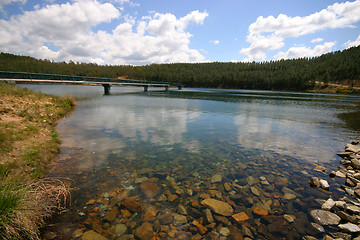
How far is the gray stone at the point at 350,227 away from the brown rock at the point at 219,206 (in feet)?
10.9

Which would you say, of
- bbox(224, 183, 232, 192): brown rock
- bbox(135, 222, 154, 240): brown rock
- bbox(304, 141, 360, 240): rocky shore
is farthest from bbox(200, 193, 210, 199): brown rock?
bbox(304, 141, 360, 240): rocky shore

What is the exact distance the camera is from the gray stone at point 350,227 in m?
5.06

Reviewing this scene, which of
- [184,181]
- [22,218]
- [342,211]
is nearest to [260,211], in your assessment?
[342,211]

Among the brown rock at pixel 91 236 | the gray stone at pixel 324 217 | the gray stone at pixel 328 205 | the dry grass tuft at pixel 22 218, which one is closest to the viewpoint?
the dry grass tuft at pixel 22 218

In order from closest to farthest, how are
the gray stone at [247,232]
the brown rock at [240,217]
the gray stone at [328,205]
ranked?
the gray stone at [247,232], the brown rock at [240,217], the gray stone at [328,205]

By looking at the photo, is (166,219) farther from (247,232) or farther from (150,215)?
(247,232)

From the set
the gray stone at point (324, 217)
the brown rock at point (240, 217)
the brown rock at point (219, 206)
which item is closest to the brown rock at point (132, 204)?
the brown rock at point (219, 206)

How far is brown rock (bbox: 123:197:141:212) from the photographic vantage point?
6305 millimetres

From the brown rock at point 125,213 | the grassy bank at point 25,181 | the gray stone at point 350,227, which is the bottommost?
the brown rock at point 125,213

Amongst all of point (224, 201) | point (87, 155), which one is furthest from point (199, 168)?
point (87, 155)

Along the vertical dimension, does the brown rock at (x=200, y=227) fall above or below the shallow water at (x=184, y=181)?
below

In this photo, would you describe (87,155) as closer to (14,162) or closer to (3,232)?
(14,162)

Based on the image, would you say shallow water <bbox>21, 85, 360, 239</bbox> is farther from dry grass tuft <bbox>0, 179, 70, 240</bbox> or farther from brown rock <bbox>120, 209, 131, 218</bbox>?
dry grass tuft <bbox>0, 179, 70, 240</bbox>

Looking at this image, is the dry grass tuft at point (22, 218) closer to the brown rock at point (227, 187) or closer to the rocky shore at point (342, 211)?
the brown rock at point (227, 187)
